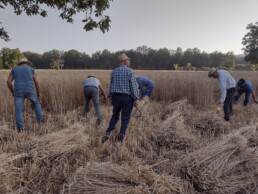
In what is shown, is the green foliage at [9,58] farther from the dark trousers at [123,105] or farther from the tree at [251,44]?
the dark trousers at [123,105]

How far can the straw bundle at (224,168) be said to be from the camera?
9.18ft

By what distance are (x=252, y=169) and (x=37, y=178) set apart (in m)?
2.38

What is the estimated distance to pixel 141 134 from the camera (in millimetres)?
4773

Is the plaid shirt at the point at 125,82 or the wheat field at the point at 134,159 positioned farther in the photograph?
the plaid shirt at the point at 125,82

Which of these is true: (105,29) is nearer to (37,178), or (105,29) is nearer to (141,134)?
(141,134)

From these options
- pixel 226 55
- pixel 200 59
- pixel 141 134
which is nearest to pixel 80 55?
pixel 200 59

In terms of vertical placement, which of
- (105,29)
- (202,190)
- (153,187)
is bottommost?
(202,190)

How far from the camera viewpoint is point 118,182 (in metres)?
2.53

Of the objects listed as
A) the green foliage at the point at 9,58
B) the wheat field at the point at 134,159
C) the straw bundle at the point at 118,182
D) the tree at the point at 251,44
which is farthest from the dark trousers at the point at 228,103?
the green foliage at the point at 9,58

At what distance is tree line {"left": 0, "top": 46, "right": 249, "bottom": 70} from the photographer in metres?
49.3

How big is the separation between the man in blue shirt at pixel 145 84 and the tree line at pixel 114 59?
125 feet

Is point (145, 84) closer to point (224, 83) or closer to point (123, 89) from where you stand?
point (224, 83)

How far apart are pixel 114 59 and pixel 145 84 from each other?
45104 millimetres

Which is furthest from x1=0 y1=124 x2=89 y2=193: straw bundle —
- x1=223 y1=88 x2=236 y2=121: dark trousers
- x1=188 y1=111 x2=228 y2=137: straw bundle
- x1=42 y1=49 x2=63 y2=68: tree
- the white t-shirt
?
x1=42 y1=49 x2=63 y2=68: tree
